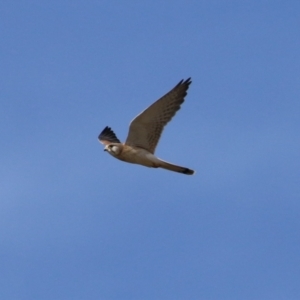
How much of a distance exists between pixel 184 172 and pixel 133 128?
1251mm

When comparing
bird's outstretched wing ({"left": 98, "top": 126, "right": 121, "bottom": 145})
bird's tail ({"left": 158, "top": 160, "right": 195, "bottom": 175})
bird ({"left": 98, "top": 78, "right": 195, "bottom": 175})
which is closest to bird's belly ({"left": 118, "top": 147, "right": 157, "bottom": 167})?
bird ({"left": 98, "top": 78, "right": 195, "bottom": 175})

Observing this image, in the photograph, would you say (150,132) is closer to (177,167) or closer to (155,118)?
(155,118)

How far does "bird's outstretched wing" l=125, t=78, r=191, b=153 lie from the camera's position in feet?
59.6

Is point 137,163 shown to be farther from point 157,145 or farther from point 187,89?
point 187,89

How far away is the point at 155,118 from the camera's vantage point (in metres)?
18.3

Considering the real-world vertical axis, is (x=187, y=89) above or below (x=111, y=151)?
above

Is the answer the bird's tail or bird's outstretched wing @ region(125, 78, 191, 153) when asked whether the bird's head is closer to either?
bird's outstretched wing @ region(125, 78, 191, 153)

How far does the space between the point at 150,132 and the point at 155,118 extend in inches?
13.0

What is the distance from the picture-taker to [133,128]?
18.4 meters

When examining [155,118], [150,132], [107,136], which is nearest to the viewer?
[155,118]

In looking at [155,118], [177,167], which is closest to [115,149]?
[155,118]

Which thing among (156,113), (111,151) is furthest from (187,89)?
(111,151)

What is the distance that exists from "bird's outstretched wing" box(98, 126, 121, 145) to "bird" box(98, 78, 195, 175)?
2.70m

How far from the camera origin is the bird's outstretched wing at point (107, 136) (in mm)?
21625
